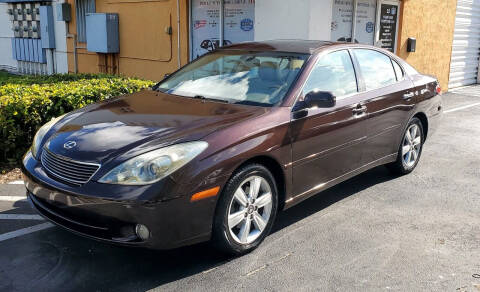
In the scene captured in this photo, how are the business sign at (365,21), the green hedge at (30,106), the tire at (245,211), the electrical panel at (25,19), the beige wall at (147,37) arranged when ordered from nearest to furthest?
the tire at (245,211), the green hedge at (30,106), the business sign at (365,21), the beige wall at (147,37), the electrical panel at (25,19)

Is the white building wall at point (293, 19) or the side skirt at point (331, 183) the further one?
the white building wall at point (293, 19)

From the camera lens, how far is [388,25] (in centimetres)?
1054

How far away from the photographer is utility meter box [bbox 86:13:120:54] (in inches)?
443

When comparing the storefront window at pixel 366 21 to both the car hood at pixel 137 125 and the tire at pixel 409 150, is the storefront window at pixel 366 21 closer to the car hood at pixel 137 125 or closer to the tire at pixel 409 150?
the tire at pixel 409 150

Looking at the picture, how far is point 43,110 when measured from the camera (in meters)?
5.82

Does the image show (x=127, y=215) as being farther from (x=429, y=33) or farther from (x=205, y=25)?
(x=429, y=33)

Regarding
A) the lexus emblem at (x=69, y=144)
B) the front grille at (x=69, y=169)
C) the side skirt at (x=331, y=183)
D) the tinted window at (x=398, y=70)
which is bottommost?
the side skirt at (x=331, y=183)

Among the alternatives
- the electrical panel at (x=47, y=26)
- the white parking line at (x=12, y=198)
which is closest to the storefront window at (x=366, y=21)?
the white parking line at (x=12, y=198)

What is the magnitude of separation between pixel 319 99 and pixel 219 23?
606 cm

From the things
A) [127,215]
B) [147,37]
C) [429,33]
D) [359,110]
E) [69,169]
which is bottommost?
[127,215]

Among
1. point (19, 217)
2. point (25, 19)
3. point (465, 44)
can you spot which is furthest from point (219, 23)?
point (25, 19)

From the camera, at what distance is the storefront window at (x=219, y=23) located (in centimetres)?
912

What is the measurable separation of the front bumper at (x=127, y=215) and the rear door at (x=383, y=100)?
216cm

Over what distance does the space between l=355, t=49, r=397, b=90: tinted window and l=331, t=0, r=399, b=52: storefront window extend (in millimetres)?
4026
